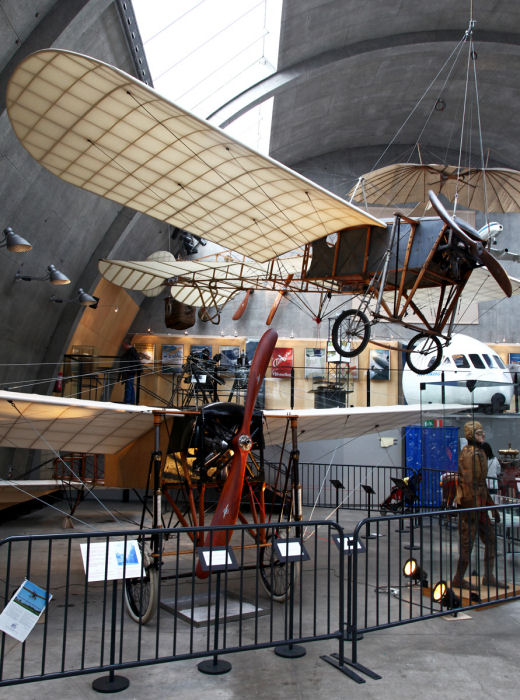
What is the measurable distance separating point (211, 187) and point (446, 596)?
18.3 feet

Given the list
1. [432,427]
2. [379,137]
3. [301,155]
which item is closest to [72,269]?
[432,427]

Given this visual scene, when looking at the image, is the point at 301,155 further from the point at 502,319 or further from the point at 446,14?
the point at 502,319

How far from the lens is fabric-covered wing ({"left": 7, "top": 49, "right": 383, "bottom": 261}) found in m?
5.69

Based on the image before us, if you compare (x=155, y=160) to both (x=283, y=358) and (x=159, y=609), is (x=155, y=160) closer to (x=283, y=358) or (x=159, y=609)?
(x=159, y=609)

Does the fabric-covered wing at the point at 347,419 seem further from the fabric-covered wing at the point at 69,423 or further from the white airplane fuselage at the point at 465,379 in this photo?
the fabric-covered wing at the point at 69,423

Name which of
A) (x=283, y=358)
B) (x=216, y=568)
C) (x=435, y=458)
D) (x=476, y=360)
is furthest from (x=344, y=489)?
(x=216, y=568)

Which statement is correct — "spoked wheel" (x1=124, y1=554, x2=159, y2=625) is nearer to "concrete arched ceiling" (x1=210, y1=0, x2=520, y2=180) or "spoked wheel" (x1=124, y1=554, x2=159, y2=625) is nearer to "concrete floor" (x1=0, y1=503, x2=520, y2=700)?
"concrete floor" (x1=0, y1=503, x2=520, y2=700)

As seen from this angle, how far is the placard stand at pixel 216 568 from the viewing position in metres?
4.23

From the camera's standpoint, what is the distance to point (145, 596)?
6.01m

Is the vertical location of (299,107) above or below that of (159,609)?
above

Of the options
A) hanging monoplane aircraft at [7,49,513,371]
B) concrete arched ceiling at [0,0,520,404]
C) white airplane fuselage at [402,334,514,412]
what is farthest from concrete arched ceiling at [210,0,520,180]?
white airplane fuselage at [402,334,514,412]

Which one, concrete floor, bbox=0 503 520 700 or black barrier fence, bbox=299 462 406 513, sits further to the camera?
black barrier fence, bbox=299 462 406 513

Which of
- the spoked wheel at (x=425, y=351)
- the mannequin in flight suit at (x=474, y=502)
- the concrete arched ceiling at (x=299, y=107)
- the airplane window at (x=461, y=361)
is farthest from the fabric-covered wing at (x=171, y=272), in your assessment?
the mannequin in flight suit at (x=474, y=502)

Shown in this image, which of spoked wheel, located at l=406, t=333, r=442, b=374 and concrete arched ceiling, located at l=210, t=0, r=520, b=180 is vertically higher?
concrete arched ceiling, located at l=210, t=0, r=520, b=180
